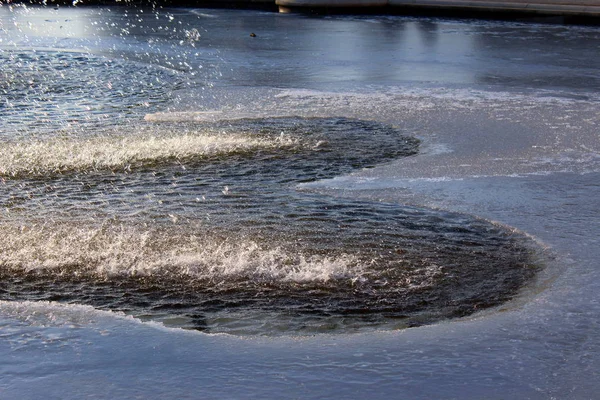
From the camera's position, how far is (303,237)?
5461 mm

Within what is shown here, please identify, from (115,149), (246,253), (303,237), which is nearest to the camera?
(246,253)

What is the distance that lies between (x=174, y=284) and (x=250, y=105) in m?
5.93

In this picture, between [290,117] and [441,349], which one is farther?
[290,117]

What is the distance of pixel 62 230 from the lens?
5.72 metres

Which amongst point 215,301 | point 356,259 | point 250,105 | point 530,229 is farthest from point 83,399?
point 250,105

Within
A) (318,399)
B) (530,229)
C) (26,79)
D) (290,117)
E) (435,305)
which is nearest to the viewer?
(318,399)

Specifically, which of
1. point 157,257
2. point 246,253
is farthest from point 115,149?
point 246,253

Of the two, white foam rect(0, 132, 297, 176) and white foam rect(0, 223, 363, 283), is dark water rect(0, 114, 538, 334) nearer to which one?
white foam rect(0, 223, 363, 283)

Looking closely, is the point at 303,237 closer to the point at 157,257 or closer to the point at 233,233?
the point at 233,233

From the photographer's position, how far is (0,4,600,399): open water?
11.7 feet

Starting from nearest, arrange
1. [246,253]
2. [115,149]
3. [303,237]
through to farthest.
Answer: [246,253]
[303,237]
[115,149]

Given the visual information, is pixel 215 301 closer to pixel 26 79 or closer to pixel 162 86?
pixel 162 86

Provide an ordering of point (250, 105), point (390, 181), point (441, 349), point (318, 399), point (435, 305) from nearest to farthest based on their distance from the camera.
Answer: point (318, 399) → point (441, 349) → point (435, 305) → point (390, 181) → point (250, 105)

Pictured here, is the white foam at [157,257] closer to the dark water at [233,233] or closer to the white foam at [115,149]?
the dark water at [233,233]
